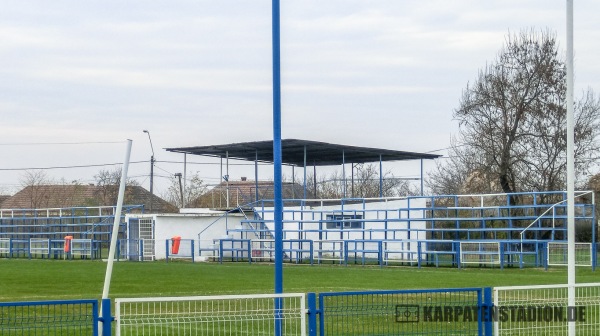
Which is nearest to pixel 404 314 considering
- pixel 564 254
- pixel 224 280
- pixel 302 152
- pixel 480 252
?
pixel 224 280

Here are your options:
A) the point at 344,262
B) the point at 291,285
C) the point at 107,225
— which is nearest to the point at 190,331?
the point at 291,285

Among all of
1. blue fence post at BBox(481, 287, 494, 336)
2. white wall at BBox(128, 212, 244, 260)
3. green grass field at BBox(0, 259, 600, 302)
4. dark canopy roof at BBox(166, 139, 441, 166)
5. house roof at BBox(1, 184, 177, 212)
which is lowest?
green grass field at BBox(0, 259, 600, 302)

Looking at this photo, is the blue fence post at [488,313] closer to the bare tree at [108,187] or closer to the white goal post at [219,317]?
the white goal post at [219,317]

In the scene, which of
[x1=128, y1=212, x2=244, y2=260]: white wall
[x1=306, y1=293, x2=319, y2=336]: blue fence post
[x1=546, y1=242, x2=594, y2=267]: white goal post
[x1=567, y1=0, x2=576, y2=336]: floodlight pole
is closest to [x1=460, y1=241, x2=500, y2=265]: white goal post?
[x1=546, y1=242, x2=594, y2=267]: white goal post

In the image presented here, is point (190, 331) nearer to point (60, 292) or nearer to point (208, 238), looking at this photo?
point (60, 292)

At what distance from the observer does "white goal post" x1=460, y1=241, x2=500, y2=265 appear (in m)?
38.8

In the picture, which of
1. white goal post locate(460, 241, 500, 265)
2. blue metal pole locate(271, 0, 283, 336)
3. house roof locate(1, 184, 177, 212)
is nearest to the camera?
blue metal pole locate(271, 0, 283, 336)

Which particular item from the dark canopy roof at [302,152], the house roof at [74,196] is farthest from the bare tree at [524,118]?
the house roof at [74,196]

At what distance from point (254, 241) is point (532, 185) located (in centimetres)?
1632

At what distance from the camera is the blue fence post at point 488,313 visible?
10.9 meters

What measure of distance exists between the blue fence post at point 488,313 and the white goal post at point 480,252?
91.4ft

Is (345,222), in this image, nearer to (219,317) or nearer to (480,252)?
(480,252)

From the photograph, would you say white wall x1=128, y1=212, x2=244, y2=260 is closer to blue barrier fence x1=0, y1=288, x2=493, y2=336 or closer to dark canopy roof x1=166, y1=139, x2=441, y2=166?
dark canopy roof x1=166, y1=139, x2=441, y2=166

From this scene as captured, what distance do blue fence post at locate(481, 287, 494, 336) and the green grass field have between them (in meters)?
12.7
